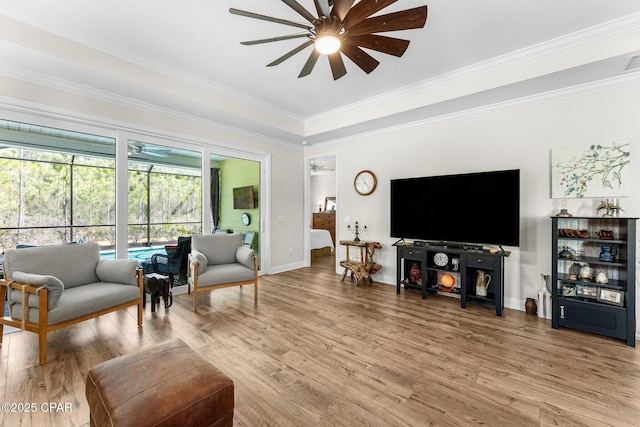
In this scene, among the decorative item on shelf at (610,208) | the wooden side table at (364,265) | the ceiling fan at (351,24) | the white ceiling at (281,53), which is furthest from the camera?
the wooden side table at (364,265)

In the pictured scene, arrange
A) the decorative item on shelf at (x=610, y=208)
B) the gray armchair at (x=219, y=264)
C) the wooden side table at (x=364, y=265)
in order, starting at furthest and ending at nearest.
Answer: the wooden side table at (x=364, y=265)
the gray armchair at (x=219, y=264)
the decorative item on shelf at (x=610, y=208)

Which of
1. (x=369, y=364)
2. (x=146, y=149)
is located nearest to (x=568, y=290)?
(x=369, y=364)

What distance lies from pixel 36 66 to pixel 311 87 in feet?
9.51

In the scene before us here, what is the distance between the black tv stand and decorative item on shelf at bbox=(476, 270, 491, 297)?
4 centimetres

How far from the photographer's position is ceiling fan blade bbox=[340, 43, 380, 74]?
7.38 feet

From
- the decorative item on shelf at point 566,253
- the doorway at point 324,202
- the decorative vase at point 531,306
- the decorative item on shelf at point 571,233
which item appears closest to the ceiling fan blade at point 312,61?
the decorative item on shelf at point 571,233

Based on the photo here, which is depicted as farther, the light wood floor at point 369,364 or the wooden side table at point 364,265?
the wooden side table at point 364,265

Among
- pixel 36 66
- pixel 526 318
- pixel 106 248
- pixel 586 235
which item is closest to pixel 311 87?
pixel 36 66

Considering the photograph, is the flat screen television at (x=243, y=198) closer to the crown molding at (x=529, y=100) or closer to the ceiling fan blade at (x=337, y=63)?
the crown molding at (x=529, y=100)

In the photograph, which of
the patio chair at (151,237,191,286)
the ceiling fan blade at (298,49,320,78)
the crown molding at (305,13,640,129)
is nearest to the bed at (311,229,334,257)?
the patio chair at (151,237,191,286)

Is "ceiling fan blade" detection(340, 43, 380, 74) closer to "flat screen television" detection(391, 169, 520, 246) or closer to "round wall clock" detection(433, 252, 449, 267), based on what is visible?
"flat screen television" detection(391, 169, 520, 246)

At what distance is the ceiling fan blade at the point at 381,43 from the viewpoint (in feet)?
6.90

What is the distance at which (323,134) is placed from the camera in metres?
4.93

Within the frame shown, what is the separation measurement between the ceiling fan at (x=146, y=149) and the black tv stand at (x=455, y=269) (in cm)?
371
